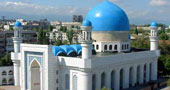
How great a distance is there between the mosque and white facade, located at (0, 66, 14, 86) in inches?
79.6

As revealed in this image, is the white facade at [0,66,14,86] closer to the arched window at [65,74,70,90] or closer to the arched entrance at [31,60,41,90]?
the arched entrance at [31,60,41,90]

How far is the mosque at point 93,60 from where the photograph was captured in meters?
Result: 26.8

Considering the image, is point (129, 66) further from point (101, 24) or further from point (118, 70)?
point (101, 24)

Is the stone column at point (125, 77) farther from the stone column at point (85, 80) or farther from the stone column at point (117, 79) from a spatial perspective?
the stone column at point (85, 80)

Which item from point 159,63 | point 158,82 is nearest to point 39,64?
point 158,82

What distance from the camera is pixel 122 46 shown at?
35.0 metres

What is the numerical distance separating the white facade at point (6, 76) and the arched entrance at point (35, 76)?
5880mm

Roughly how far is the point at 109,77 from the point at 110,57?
96.1 inches

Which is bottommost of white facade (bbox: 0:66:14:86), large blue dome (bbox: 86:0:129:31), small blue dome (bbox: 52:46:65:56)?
white facade (bbox: 0:66:14:86)

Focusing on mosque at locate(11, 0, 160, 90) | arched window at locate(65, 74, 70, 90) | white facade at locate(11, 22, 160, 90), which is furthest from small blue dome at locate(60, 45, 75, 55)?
arched window at locate(65, 74, 70, 90)

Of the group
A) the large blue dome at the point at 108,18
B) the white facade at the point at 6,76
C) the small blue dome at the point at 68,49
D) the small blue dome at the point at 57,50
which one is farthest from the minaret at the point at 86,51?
the white facade at the point at 6,76

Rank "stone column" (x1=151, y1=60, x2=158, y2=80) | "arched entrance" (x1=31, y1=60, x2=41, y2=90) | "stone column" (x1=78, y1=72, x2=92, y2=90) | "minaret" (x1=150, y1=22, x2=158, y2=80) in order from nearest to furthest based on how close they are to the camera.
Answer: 1. "stone column" (x1=78, y1=72, x2=92, y2=90)
2. "arched entrance" (x1=31, y1=60, x2=41, y2=90)
3. "minaret" (x1=150, y1=22, x2=158, y2=80)
4. "stone column" (x1=151, y1=60, x2=158, y2=80)

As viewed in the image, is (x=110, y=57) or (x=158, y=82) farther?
(x=158, y=82)

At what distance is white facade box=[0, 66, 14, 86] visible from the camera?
114ft
